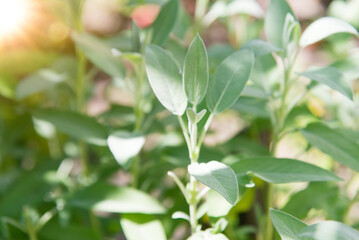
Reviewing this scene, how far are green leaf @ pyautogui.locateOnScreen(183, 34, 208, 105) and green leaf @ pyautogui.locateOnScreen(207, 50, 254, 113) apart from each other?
0.03 m

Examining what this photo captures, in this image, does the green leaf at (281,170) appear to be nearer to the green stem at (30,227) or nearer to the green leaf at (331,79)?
the green leaf at (331,79)

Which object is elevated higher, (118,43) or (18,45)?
(118,43)

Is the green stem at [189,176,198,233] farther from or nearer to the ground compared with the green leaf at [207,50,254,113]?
nearer to the ground

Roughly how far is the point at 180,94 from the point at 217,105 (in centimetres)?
6

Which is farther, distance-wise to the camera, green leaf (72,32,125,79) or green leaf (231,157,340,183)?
green leaf (72,32,125,79)

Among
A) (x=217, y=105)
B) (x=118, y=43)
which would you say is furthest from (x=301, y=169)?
(x=118, y=43)

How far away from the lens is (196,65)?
54 cm

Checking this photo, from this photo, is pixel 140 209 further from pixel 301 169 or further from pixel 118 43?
pixel 118 43

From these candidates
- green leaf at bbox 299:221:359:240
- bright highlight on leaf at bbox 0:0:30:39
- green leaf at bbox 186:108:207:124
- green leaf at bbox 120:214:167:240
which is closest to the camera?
green leaf at bbox 299:221:359:240

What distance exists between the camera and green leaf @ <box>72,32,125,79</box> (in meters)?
0.74

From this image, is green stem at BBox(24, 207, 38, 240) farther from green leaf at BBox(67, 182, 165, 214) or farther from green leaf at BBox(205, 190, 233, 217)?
green leaf at BBox(205, 190, 233, 217)

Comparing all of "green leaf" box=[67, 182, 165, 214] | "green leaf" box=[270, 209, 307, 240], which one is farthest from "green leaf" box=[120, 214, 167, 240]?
"green leaf" box=[270, 209, 307, 240]

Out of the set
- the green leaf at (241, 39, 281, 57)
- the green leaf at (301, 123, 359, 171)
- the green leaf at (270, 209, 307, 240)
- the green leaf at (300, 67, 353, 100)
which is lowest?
the green leaf at (301, 123, 359, 171)

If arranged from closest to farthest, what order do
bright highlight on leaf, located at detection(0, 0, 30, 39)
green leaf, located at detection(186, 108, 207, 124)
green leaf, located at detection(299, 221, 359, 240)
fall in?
green leaf, located at detection(299, 221, 359, 240) < green leaf, located at detection(186, 108, 207, 124) < bright highlight on leaf, located at detection(0, 0, 30, 39)
